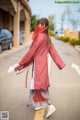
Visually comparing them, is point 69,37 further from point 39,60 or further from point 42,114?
point 42,114

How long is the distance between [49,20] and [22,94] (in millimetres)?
822

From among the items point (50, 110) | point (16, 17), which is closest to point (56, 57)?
point (50, 110)

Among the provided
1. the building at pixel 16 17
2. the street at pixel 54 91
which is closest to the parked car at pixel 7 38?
the building at pixel 16 17

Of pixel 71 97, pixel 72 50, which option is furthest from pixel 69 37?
pixel 71 97

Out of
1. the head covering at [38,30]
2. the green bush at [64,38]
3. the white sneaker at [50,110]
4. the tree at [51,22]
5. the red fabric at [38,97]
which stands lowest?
the white sneaker at [50,110]

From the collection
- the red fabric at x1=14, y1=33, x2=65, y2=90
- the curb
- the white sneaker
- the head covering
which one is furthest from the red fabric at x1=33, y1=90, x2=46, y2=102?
the head covering

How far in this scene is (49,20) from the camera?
12.9ft

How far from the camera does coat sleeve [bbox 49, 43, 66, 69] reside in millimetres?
4043

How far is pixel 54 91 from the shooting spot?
4.70m

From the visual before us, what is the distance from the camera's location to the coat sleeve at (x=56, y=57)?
4.04 m

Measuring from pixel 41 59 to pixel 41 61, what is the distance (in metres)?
0.02

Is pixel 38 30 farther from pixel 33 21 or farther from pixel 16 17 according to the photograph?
pixel 16 17

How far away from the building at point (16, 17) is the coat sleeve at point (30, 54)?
0.13 metres

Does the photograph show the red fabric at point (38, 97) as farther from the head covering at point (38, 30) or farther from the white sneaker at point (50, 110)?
the head covering at point (38, 30)
